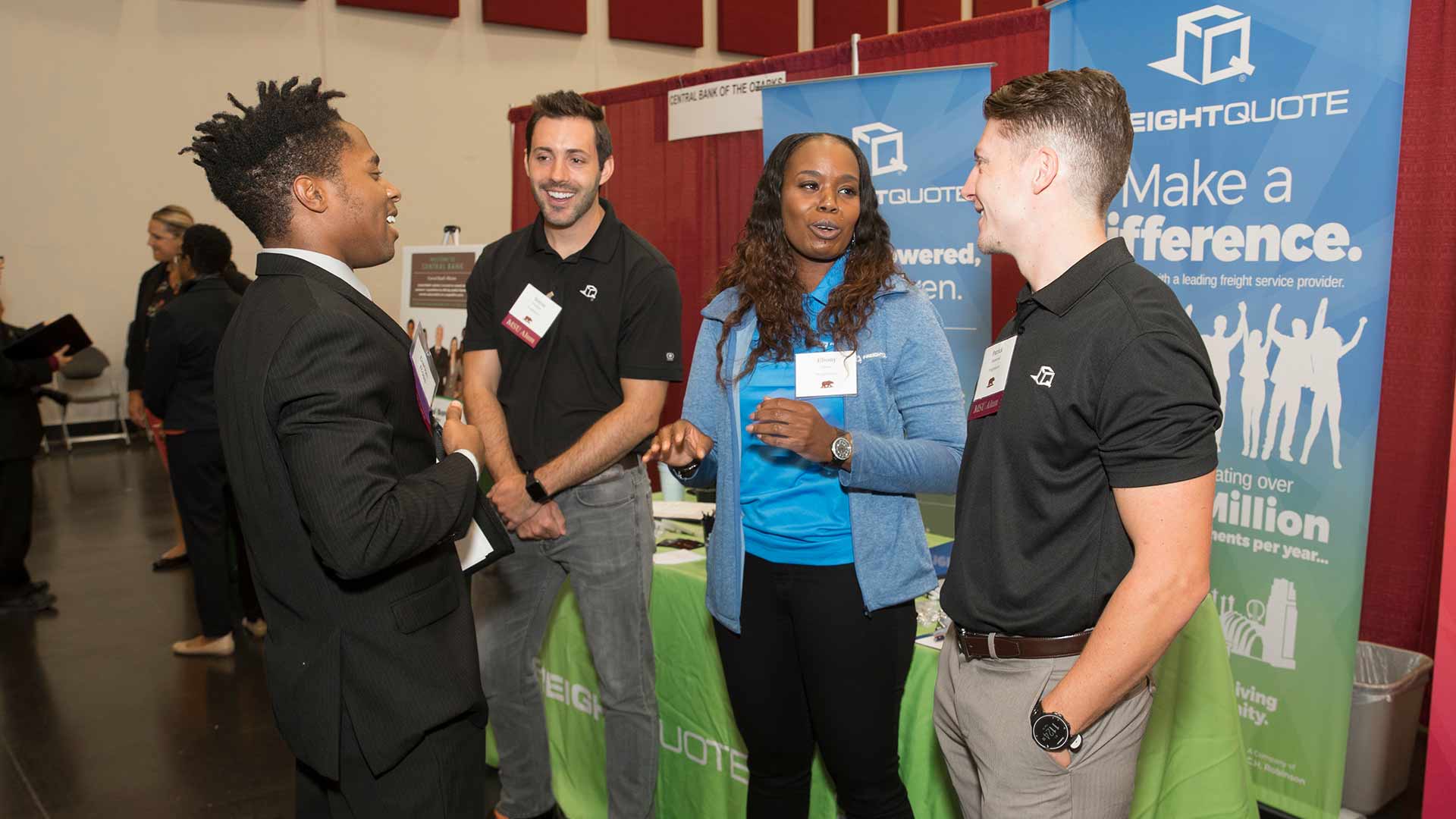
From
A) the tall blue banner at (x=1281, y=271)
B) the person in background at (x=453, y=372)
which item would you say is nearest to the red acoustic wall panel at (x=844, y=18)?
the person in background at (x=453, y=372)

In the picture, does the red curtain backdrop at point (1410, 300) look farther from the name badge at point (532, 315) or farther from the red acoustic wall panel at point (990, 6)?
the red acoustic wall panel at point (990, 6)

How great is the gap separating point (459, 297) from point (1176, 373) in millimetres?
3436

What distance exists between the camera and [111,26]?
326 inches

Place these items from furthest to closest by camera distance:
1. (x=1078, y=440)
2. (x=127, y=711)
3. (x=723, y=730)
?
(x=127, y=711)
(x=723, y=730)
(x=1078, y=440)

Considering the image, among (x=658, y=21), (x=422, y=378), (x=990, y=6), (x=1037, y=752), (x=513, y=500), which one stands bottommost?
(x=1037, y=752)

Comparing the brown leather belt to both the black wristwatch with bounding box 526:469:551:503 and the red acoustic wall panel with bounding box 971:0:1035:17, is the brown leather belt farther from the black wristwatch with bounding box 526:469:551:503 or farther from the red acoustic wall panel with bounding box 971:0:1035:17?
the red acoustic wall panel with bounding box 971:0:1035:17

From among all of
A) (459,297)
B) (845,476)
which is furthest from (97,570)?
(845,476)

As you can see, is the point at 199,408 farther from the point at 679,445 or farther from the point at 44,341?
the point at 679,445

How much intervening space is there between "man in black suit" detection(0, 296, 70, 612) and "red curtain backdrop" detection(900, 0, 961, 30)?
30.0 ft

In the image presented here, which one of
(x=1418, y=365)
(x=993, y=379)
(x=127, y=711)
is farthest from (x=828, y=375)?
(x=127, y=711)

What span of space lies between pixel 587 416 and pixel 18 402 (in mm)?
3525

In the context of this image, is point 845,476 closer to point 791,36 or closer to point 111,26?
point 111,26

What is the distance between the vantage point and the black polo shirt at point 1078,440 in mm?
1117

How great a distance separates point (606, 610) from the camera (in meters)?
2.33
